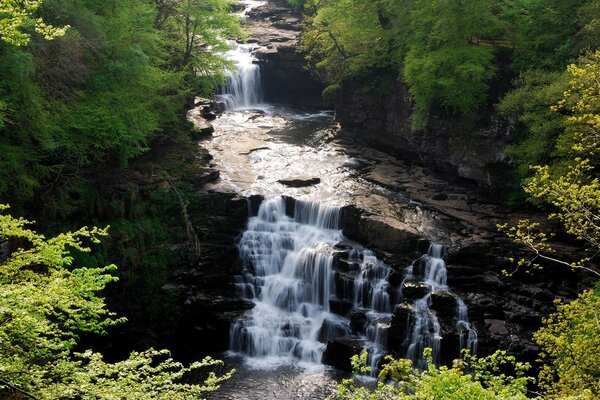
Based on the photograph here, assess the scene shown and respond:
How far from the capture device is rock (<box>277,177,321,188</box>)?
2712 cm

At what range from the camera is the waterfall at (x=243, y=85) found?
4072cm

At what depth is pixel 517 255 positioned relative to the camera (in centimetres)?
2150

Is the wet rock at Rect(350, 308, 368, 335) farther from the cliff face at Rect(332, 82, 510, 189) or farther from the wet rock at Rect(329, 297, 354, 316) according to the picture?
the cliff face at Rect(332, 82, 510, 189)

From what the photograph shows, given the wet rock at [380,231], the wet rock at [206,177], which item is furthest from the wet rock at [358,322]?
the wet rock at [206,177]

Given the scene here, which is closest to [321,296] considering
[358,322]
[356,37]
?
[358,322]

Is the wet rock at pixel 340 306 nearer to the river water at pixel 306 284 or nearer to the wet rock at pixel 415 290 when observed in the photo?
the river water at pixel 306 284

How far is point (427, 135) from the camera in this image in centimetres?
2903

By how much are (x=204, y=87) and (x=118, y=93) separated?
29.6ft

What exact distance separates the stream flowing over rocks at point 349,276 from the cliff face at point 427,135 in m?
0.90

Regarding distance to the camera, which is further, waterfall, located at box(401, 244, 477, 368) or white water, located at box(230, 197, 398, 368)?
white water, located at box(230, 197, 398, 368)

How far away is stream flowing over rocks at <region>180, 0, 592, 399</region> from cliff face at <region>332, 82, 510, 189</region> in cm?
90

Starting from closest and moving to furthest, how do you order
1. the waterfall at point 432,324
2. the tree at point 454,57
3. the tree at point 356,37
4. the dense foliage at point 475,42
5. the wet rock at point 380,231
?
the waterfall at point 432,324
the wet rock at point 380,231
the dense foliage at point 475,42
the tree at point 454,57
the tree at point 356,37

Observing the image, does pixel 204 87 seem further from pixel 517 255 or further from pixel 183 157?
pixel 517 255

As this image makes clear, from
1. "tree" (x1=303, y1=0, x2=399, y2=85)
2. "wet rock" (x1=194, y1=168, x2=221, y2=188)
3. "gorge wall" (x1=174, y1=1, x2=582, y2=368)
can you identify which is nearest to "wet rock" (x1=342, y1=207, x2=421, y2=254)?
"gorge wall" (x1=174, y1=1, x2=582, y2=368)
